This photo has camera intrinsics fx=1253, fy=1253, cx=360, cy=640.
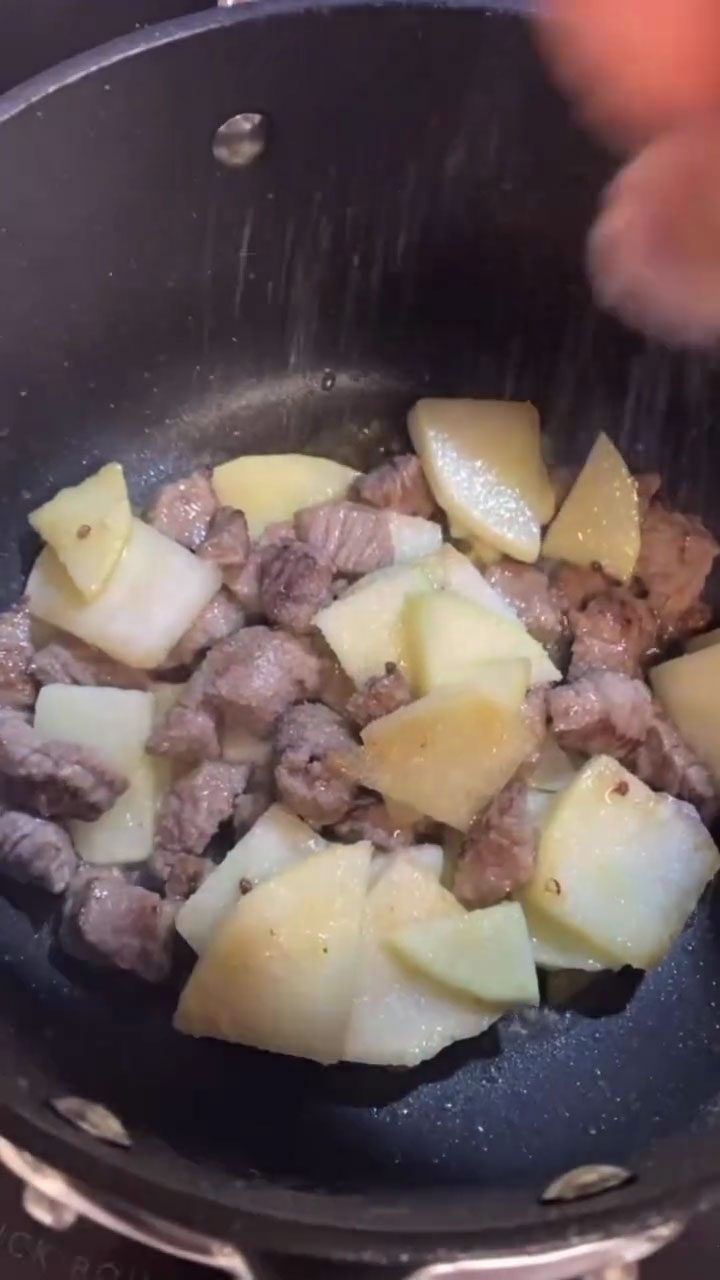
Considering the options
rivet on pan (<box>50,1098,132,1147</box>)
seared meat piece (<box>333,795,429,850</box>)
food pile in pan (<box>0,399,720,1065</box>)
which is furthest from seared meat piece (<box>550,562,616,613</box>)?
rivet on pan (<box>50,1098,132,1147</box>)

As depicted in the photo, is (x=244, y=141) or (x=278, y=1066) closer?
(x=278, y=1066)

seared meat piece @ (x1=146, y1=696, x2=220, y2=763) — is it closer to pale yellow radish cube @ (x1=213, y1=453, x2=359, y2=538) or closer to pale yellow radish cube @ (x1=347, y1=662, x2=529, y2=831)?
pale yellow radish cube @ (x1=347, y1=662, x2=529, y2=831)

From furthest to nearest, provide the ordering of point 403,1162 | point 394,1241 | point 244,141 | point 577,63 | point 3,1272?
point 244,141
point 577,63
point 403,1162
point 3,1272
point 394,1241

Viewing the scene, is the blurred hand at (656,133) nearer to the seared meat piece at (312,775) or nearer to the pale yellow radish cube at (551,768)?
the pale yellow radish cube at (551,768)

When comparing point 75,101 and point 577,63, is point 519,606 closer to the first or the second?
point 577,63

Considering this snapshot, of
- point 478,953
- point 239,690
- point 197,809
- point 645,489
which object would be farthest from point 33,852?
point 645,489

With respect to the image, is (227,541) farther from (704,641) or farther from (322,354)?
(704,641)

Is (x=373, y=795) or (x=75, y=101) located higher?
(x=75, y=101)

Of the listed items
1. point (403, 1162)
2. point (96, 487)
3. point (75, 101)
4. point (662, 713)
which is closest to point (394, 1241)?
point (403, 1162)
